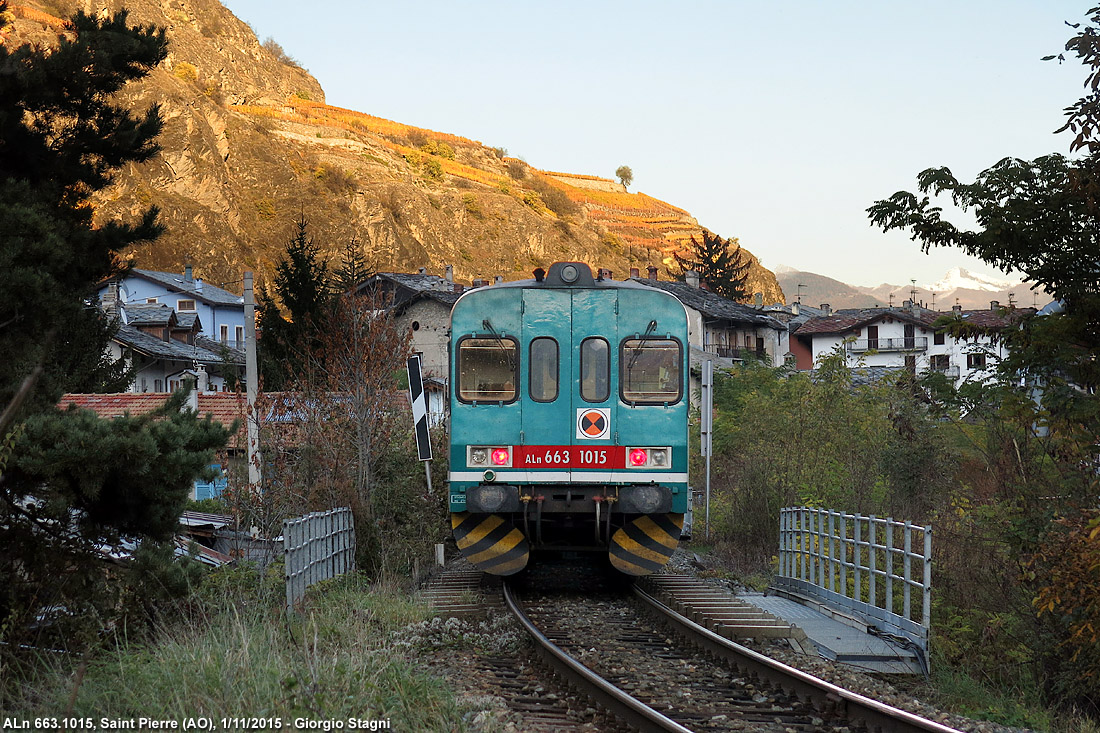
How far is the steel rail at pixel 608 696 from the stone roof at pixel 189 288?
61.1 m

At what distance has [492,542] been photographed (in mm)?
12570

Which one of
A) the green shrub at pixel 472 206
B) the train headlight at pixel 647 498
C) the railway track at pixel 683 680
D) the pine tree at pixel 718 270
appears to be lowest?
the railway track at pixel 683 680

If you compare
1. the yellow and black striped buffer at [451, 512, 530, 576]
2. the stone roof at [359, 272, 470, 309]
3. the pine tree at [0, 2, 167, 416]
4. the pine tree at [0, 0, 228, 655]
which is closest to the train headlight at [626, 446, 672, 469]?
the yellow and black striped buffer at [451, 512, 530, 576]

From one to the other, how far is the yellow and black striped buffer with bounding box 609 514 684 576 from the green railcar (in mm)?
12

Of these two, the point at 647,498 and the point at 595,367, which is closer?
the point at 647,498

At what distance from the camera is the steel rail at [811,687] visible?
20.5 feet

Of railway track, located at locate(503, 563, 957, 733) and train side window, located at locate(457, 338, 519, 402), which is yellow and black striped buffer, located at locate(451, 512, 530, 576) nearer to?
railway track, located at locate(503, 563, 957, 733)

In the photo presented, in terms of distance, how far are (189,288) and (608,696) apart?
65.8 m

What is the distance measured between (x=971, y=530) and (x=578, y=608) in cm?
470

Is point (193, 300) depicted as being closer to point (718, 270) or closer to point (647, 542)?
point (718, 270)

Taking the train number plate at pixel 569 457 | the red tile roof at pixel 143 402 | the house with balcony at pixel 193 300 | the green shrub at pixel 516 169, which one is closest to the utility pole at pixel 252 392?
the red tile roof at pixel 143 402

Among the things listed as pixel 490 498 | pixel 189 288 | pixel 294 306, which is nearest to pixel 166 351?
pixel 294 306

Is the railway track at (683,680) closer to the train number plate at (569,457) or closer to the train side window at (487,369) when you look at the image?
the train number plate at (569,457)

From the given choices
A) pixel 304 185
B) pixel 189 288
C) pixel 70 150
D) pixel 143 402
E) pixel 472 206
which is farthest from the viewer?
pixel 472 206
